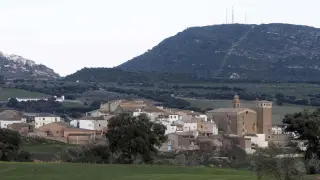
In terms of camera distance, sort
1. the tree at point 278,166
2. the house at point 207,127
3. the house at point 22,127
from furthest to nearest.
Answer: the house at point 22,127 < the house at point 207,127 < the tree at point 278,166

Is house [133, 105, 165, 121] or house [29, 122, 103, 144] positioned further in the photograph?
house [133, 105, 165, 121]

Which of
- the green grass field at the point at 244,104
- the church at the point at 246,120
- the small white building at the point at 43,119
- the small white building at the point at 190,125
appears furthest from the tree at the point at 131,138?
the green grass field at the point at 244,104

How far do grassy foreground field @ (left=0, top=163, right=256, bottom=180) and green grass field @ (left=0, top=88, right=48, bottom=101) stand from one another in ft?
417

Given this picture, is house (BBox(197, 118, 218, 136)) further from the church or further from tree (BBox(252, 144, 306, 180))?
tree (BBox(252, 144, 306, 180))

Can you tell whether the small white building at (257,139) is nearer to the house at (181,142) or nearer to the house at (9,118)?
the house at (181,142)

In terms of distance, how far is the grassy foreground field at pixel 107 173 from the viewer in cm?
4109

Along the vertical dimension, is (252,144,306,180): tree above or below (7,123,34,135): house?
below

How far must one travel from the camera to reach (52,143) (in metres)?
Result: 103

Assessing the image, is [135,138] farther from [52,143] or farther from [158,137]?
[52,143]

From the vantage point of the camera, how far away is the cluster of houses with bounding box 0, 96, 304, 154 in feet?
339

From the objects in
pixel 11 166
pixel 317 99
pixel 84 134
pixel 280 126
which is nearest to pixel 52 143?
pixel 84 134

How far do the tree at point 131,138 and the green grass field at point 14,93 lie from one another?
355 ft

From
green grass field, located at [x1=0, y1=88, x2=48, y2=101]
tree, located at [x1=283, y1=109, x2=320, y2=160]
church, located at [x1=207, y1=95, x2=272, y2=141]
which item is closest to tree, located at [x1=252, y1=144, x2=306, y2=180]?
tree, located at [x1=283, y1=109, x2=320, y2=160]

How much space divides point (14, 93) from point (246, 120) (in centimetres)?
8187
